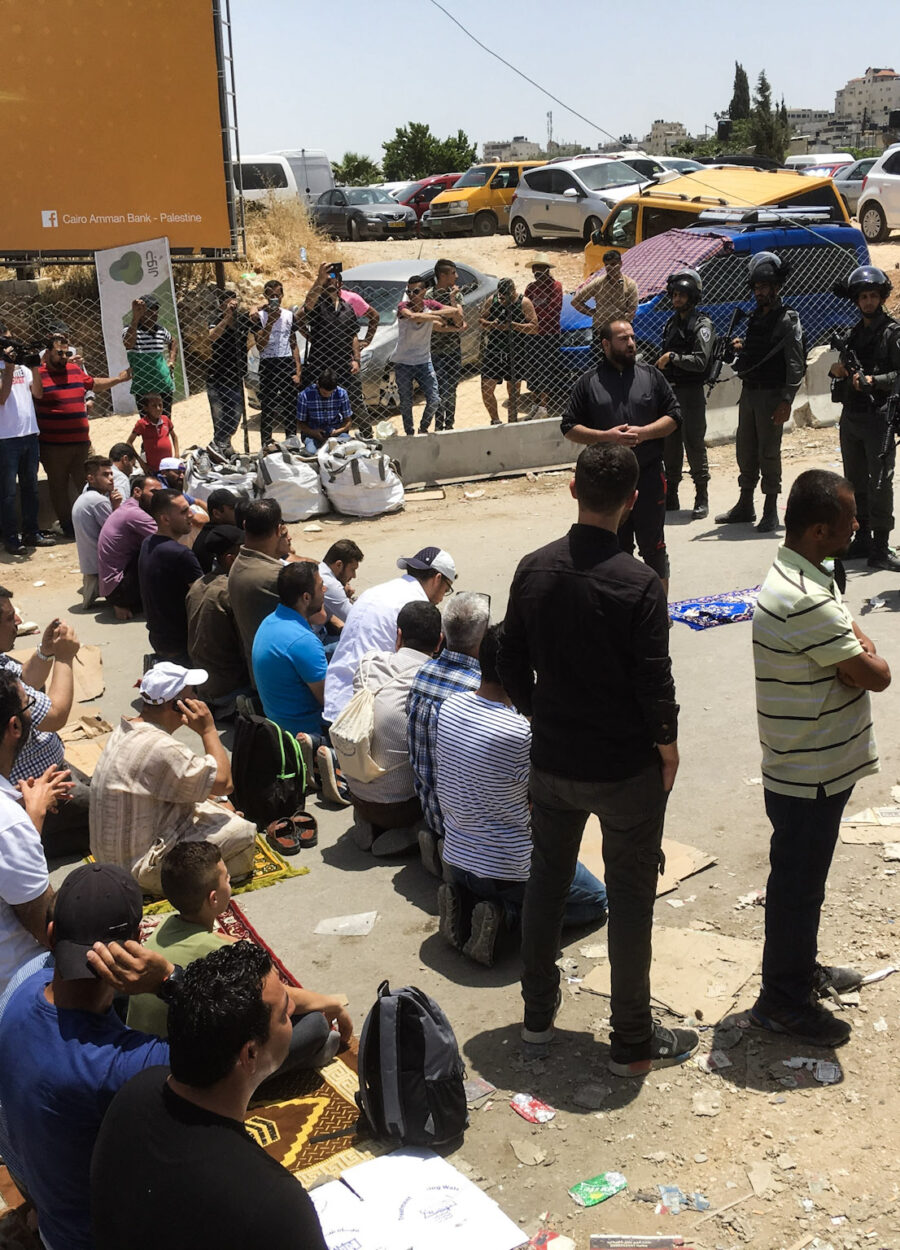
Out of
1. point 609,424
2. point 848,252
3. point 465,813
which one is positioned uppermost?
point 848,252

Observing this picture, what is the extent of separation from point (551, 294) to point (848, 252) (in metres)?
3.85

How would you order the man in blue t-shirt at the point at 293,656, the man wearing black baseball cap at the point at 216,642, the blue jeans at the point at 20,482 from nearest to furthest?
the man in blue t-shirt at the point at 293,656
the man wearing black baseball cap at the point at 216,642
the blue jeans at the point at 20,482

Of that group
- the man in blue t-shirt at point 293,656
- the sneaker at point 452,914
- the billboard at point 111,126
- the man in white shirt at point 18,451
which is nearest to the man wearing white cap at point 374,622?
the man in blue t-shirt at point 293,656

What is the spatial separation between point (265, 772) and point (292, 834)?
33 cm

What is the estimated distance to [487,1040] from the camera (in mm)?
4418

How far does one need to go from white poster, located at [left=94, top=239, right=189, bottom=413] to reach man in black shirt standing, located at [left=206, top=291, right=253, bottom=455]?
418 centimetres

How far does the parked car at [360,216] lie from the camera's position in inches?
1204

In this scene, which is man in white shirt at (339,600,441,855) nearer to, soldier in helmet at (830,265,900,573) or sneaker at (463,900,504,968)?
sneaker at (463,900,504,968)

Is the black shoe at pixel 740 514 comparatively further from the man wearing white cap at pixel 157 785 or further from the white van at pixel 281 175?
the white van at pixel 281 175

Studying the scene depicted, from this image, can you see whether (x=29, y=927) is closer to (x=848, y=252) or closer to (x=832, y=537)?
(x=832, y=537)

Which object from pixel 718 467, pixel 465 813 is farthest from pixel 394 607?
pixel 718 467

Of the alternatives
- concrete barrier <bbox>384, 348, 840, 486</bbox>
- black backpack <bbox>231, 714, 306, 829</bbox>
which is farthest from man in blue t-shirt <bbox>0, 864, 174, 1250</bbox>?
concrete barrier <bbox>384, 348, 840, 486</bbox>

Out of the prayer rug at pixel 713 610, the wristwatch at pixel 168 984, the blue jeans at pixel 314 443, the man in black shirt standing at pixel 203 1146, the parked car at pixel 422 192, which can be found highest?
the parked car at pixel 422 192

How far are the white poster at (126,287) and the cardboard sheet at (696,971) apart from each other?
1347 centimetres
